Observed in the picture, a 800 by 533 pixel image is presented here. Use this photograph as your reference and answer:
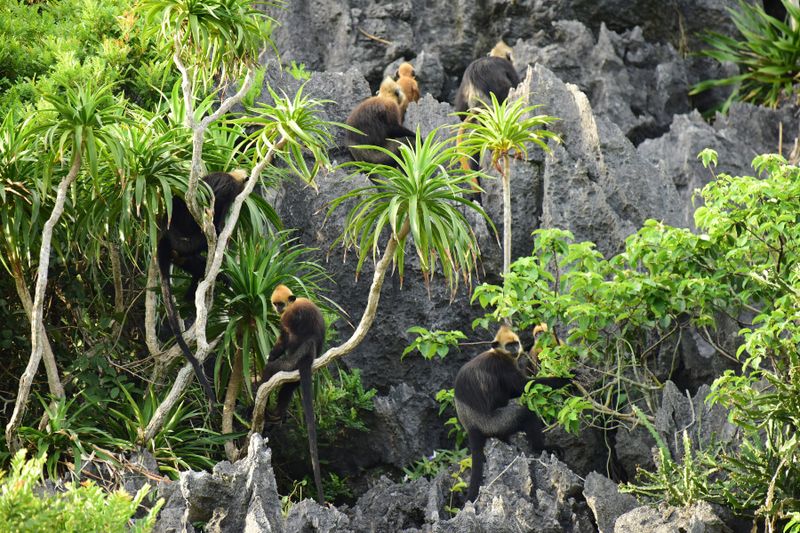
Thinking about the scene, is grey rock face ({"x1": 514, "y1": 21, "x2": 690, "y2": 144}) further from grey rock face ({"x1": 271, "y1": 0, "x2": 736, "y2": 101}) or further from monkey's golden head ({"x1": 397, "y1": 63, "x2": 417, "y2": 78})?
monkey's golden head ({"x1": 397, "y1": 63, "x2": 417, "y2": 78})

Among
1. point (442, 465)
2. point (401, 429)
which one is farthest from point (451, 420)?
point (401, 429)

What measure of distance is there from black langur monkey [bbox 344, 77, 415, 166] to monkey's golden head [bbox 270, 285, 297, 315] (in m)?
2.70

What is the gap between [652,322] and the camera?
782cm

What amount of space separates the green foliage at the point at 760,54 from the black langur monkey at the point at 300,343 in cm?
707

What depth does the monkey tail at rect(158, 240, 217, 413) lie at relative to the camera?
24.0ft

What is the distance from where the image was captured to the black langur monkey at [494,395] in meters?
7.91

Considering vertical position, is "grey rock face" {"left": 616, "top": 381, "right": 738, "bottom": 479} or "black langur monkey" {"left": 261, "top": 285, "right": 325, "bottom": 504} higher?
"black langur monkey" {"left": 261, "top": 285, "right": 325, "bottom": 504}

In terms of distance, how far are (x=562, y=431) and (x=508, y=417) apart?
0.96 metres

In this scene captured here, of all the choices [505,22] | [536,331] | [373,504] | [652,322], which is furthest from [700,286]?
[505,22]

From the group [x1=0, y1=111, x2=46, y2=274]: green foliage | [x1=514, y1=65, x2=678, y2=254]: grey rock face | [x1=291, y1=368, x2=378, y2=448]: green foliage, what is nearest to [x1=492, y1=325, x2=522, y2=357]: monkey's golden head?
[x1=291, y1=368, x2=378, y2=448]: green foliage

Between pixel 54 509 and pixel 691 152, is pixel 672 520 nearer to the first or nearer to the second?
pixel 54 509

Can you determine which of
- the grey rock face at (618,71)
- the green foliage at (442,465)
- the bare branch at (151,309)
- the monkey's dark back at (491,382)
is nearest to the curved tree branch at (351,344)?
the bare branch at (151,309)

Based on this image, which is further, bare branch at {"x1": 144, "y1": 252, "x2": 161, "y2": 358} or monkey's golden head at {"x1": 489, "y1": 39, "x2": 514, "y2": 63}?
monkey's golden head at {"x1": 489, "y1": 39, "x2": 514, "y2": 63}

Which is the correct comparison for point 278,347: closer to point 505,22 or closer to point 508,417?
point 508,417
